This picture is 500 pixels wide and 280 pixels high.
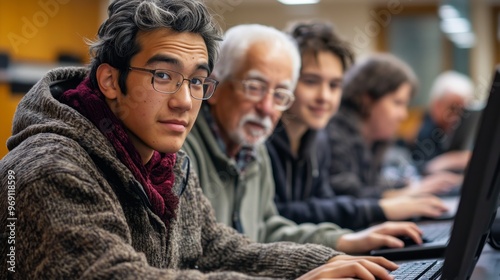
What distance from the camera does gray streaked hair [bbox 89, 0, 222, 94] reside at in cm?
108

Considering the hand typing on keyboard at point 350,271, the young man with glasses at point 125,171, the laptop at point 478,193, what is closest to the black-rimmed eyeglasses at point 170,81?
the young man with glasses at point 125,171

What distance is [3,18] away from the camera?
5141 mm

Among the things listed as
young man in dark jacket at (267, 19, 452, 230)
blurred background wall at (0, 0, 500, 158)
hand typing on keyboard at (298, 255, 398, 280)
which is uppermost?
hand typing on keyboard at (298, 255, 398, 280)

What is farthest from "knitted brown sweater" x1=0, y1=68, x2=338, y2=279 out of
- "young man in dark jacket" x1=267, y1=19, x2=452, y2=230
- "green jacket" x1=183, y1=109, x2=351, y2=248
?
"young man in dark jacket" x1=267, y1=19, x2=452, y2=230

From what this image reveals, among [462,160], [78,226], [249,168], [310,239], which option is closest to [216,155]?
[249,168]

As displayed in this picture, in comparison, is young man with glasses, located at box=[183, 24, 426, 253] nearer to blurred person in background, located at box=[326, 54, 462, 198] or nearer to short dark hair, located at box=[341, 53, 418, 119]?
blurred person in background, located at box=[326, 54, 462, 198]

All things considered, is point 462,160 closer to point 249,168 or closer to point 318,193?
point 318,193

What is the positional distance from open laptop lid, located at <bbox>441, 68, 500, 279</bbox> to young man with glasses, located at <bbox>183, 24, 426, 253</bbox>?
80cm

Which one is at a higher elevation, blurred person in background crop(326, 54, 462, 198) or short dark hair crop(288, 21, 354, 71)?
short dark hair crop(288, 21, 354, 71)

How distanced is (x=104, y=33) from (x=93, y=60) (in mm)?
50

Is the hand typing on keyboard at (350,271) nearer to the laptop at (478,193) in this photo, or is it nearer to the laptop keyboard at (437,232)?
the laptop at (478,193)

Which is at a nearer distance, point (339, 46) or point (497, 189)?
point (497, 189)

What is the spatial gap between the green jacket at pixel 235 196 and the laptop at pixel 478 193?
71 centimetres

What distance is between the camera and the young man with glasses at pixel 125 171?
858mm
